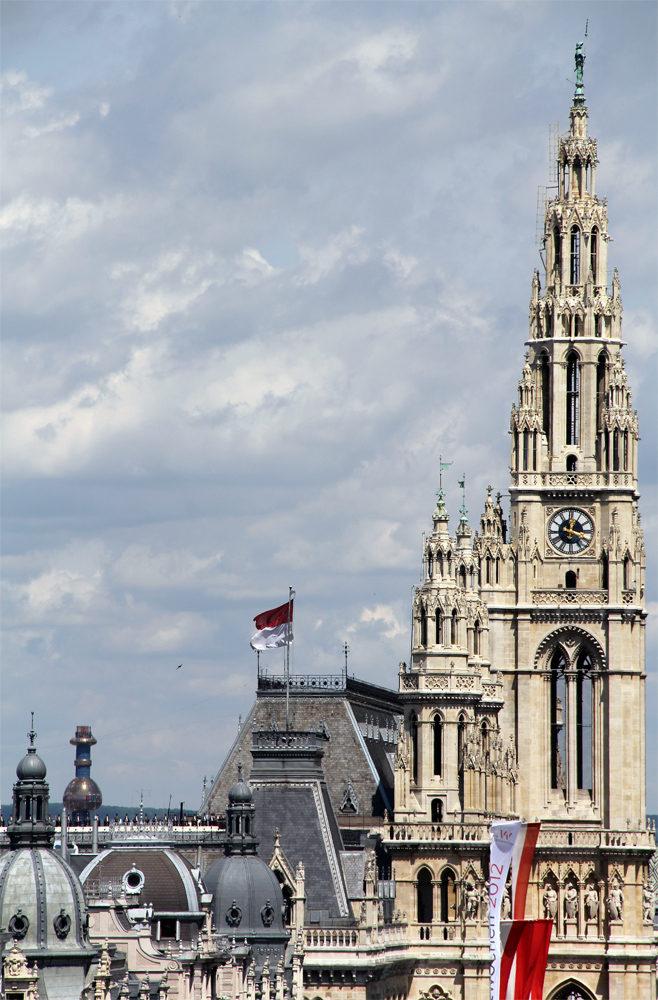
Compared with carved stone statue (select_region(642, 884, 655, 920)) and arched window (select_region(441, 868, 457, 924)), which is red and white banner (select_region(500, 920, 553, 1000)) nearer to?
arched window (select_region(441, 868, 457, 924))

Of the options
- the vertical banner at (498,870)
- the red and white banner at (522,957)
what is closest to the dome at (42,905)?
the vertical banner at (498,870)

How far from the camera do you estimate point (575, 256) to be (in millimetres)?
173750

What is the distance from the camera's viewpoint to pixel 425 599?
525 feet

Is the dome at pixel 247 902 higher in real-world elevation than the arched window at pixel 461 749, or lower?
lower

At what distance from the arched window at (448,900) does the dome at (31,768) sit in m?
31.3

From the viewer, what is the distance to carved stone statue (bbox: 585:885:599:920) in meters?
164

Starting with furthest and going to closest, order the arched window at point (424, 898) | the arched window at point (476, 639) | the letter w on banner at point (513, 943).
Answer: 1. the arched window at point (476, 639)
2. the arched window at point (424, 898)
3. the letter w on banner at point (513, 943)

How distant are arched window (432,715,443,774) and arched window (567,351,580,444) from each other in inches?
922

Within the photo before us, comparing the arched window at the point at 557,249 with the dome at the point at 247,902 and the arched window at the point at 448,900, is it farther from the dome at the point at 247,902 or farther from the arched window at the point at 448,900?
the dome at the point at 247,902

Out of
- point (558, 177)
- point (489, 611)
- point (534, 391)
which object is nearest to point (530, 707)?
point (489, 611)

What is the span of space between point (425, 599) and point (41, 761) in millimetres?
32565

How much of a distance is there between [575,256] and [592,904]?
42203mm

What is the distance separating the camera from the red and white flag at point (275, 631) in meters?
168

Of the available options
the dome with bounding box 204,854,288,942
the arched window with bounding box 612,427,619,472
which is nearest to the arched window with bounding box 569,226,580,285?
the arched window with bounding box 612,427,619,472
